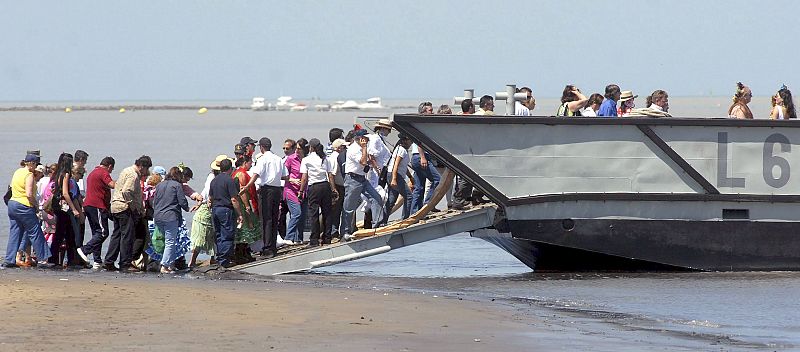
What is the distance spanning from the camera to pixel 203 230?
1541 cm

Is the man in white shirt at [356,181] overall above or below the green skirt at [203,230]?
above

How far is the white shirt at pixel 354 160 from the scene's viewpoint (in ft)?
51.6

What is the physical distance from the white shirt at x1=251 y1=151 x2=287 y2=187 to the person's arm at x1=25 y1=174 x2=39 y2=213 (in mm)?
2464

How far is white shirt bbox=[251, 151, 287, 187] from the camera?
50.6ft

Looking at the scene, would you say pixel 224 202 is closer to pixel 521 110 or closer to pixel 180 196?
pixel 180 196

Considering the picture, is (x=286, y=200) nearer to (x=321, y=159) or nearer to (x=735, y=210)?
(x=321, y=159)

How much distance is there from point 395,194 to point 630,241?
301cm

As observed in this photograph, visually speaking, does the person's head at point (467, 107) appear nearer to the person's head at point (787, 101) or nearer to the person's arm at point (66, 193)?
the person's head at point (787, 101)

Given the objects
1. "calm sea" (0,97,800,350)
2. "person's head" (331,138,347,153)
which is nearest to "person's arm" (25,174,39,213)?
"calm sea" (0,97,800,350)

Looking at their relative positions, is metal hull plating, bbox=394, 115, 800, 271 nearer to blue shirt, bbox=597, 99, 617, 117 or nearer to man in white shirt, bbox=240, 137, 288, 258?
blue shirt, bbox=597, 99, 617, 117

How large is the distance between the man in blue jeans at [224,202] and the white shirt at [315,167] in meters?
0.95

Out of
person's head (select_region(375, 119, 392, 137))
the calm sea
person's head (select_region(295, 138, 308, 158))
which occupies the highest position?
person's head (select_region(375, 119, 392, 137))

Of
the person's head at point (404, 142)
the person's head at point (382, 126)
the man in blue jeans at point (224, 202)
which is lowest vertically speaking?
the man in blue jeans at point (224, 202)

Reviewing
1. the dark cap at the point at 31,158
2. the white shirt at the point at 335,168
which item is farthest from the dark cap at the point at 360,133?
the dark cap at the point at 31,158
